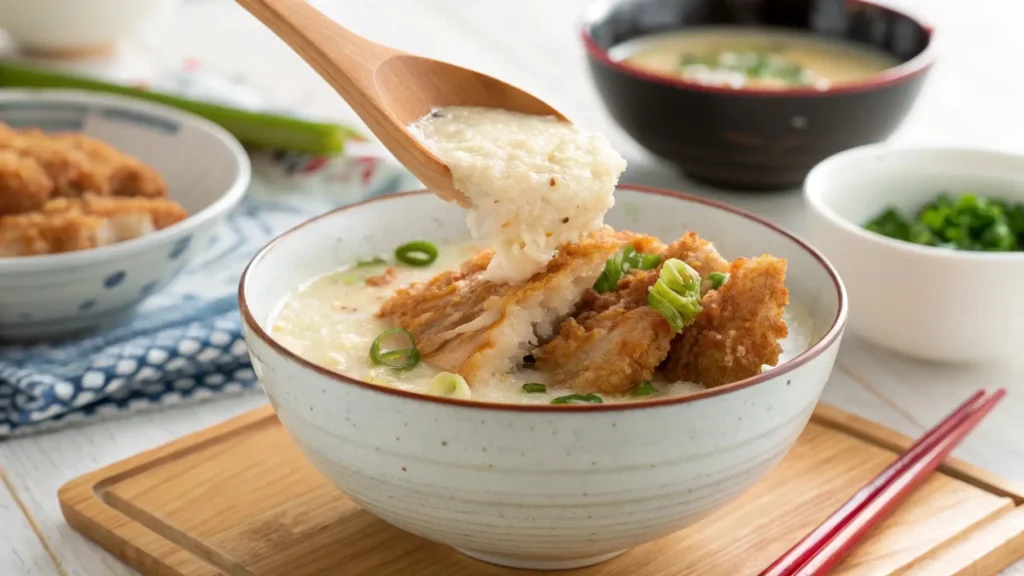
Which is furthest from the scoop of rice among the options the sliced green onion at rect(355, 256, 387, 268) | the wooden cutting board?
the wooden cutting board

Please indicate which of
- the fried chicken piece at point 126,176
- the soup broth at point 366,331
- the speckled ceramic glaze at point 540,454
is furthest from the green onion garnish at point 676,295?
the fried chicken piece at point 126,176

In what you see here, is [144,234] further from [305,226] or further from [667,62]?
[667,62]

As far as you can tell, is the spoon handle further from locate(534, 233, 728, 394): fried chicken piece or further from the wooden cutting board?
the wooden cutting board

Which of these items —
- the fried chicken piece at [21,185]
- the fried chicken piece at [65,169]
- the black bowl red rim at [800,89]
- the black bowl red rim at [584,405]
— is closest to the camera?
the black bowl red rim at [584,405]

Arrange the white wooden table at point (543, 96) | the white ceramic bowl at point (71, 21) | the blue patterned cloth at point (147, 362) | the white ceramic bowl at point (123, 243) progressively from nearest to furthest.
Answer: the white wooden table at point (543, 96) < the blue patterned cloth at point (147, 362) < the white ceramic bowl at point (123, 243) < the white ceramic bowl at point (71, 21)

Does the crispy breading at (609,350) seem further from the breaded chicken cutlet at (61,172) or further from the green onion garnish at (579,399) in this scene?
the breaded chicken cutlet at (61,172)

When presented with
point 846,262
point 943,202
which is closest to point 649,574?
point 846,262

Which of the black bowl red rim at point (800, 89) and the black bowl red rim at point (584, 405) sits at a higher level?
the black bowl red rim at point (584, 405)
